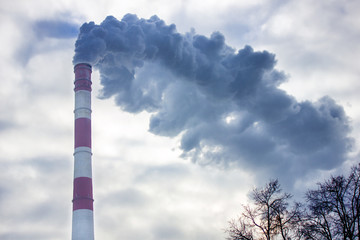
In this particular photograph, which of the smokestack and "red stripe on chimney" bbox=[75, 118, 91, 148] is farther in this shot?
"red stripe on chimney" bbox=[75, 118, 91, 148]

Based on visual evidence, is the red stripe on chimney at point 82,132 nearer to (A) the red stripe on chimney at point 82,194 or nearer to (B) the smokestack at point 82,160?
(B) the smokestack at point 82,160

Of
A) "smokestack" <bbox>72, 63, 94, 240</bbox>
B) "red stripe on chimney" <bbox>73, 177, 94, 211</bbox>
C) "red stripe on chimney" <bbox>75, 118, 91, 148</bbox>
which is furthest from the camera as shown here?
"red stripe on chimney" <bbox>75, 118, 91, 148</bbox>

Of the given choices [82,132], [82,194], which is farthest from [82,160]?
[82,194]

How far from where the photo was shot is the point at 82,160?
3544cm

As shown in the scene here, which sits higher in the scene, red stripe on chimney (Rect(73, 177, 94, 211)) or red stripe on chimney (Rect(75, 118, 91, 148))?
red stripe on chimney (Rect(75, 118, 91, 148))

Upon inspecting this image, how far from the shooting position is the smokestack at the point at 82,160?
33.8 metres

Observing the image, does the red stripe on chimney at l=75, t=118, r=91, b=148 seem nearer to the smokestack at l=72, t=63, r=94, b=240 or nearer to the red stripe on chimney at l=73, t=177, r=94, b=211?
the smokestack at l=72, t=63, r=94, b=240

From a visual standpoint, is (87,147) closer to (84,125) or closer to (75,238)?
(84,125)

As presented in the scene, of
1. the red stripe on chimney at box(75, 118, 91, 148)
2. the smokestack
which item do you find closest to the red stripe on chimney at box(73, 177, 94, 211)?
the smokestack

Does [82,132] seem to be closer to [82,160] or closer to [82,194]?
[82,160]

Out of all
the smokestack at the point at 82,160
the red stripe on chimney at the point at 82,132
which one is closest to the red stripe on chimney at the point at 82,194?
the smokestack at the point at 82,160

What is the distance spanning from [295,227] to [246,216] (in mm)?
2382

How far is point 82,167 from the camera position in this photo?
116 ft

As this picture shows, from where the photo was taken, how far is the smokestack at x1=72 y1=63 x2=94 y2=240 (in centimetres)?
3381
